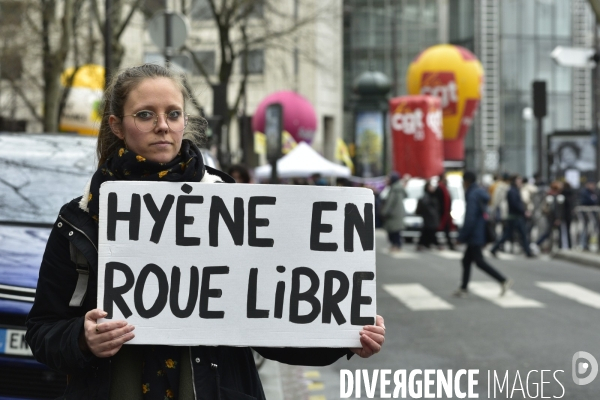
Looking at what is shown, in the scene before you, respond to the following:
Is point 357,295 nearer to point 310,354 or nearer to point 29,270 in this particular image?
point 310,354

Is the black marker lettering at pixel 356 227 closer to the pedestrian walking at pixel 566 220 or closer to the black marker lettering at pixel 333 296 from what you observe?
the black marker lettering at pixel 333 296

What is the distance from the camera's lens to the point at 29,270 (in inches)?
192

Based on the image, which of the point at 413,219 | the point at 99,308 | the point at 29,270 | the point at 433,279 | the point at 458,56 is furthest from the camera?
the point at 458,56

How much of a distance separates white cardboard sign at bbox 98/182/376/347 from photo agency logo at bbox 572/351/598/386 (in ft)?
18.7

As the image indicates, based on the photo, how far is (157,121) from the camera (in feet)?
9.17

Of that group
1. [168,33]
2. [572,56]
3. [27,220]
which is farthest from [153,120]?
[572,56]

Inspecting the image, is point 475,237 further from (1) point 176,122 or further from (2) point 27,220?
(1) point 176,122

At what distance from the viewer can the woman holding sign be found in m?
2.74

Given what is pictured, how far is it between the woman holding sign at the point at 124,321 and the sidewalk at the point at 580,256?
17925mm

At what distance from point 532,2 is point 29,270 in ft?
202

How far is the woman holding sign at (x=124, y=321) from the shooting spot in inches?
108

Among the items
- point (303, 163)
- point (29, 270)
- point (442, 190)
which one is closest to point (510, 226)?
point (442, 190)

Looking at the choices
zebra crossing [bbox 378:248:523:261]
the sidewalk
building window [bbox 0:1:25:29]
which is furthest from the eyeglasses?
building window [bbox 0:1:25:29]

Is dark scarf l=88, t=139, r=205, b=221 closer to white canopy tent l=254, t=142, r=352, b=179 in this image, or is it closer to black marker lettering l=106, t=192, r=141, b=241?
black marker lettering l=106, t=192, r=141, b=241
